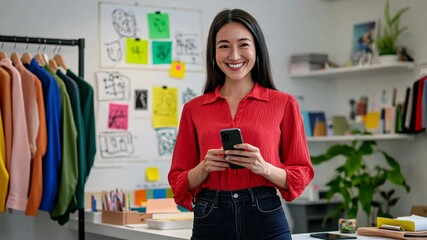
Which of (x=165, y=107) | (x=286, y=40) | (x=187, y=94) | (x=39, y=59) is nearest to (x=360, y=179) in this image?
(x=286, y=40)

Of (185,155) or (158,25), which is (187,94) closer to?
(158,25)

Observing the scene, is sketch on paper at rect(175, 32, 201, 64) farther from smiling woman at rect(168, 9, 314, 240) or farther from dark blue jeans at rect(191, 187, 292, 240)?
dark blue jeans at rect(191, 187, 292, 240)

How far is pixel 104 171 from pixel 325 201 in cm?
181

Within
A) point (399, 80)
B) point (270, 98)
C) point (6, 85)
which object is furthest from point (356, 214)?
point (270, 98)

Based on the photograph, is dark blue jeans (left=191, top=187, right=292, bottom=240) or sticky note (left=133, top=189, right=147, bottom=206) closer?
dark blue jeans (left=191, top=187, right=292, bottom=240)

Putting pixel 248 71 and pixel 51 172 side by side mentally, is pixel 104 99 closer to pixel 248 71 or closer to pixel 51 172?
pixel 51 172

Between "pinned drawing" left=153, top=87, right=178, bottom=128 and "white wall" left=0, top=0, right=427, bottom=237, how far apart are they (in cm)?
26

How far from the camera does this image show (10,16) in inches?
182

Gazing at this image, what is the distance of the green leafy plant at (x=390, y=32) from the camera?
535 cm

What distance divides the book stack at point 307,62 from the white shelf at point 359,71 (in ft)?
0.13

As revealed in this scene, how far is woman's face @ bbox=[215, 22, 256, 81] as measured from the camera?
2.29m

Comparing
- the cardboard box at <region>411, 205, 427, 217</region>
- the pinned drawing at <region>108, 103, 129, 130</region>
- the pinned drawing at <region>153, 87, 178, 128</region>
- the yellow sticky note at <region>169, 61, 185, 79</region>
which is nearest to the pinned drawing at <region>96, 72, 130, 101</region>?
the pinned drawing at <region>108, 103, 129, 130</region>

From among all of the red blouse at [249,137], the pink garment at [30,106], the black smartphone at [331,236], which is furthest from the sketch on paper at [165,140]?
the red blouse at [249,137]

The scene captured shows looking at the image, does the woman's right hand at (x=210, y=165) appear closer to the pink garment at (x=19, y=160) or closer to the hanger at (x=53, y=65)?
the pink garment at (x=19, y=160)
